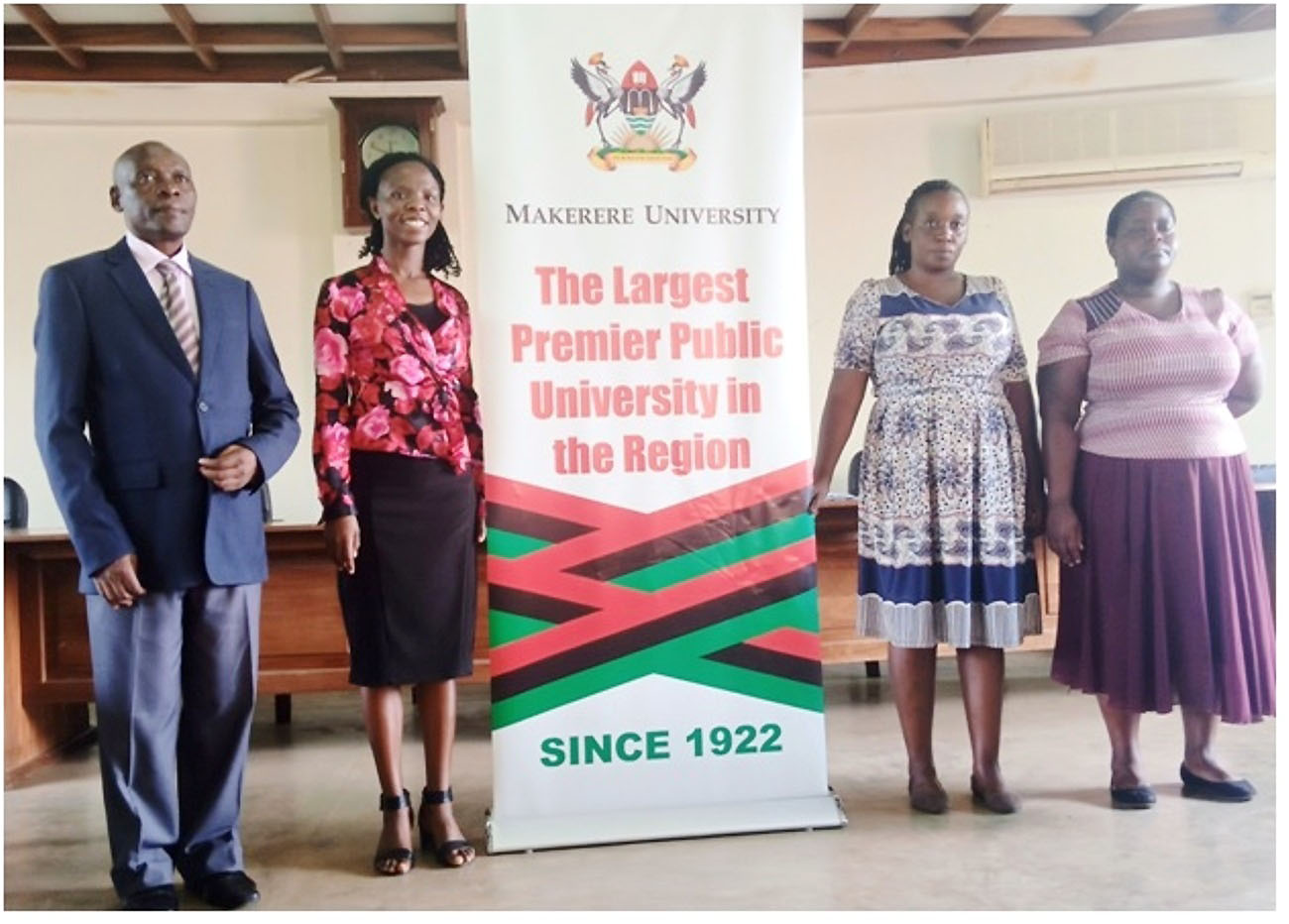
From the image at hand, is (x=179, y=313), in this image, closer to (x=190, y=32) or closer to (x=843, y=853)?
(x=843, y=853)

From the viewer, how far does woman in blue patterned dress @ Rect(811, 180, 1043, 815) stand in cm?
258

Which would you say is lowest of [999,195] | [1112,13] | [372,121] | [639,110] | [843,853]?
[843,853]

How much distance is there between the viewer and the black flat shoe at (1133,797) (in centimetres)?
265

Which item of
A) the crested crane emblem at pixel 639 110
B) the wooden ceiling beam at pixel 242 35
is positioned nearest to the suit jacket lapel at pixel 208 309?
the crested crane emblem at pixel 639 110

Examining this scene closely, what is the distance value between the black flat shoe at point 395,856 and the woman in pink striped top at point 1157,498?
1.65m

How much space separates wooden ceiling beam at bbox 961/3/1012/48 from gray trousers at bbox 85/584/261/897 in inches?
145

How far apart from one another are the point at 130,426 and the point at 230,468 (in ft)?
0.67

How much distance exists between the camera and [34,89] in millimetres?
4262

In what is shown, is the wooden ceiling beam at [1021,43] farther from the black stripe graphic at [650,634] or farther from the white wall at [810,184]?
the black stripe graphic at [650,634]

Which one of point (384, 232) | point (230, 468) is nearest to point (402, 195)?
point (384, 232)

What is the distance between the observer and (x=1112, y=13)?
14.9 ft

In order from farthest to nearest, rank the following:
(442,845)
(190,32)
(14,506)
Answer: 1. (14,506)
2. (190,32)
3. (442,845)

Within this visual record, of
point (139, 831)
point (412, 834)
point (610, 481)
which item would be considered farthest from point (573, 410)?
point (139, 831)

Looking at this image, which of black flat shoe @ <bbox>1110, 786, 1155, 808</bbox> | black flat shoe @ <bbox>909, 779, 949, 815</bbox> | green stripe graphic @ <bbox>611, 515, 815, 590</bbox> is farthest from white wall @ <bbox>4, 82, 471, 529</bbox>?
black flat shoe @ <bbox>1110, 786, 1155, 808</bbox>
